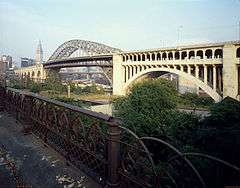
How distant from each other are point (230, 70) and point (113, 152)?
33143 millimetres

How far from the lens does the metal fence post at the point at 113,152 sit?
12.2 ft

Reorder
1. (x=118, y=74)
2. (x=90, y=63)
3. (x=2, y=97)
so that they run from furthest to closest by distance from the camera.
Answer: (x=90, y=63)
(x=118, y=74)
(x=2, y=97)

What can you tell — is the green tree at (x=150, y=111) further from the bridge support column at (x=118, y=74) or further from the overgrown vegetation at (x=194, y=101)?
the bridge support column at (x=118, y=74)

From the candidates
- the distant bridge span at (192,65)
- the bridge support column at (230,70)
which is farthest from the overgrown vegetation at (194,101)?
the bridge support column at (230,70)

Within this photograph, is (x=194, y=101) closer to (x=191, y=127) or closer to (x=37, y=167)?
(x=191, y=127)

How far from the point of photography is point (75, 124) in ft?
16.4

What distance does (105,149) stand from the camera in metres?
4.00

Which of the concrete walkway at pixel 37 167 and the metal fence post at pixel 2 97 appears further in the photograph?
the metal fence post at pixel 2 97

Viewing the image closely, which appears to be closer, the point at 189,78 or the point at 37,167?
the point at 37,167

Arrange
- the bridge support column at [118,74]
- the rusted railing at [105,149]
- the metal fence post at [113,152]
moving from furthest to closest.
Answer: the bridge support column at [118,74], the metal fence post at [113,152], the rusted railing at [105,149]

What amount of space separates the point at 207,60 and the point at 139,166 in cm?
3506

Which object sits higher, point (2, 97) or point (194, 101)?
point (2, 97)

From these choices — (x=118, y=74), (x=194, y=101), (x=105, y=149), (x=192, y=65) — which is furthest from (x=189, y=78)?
(x=105, y=149)

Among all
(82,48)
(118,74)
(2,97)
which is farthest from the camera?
(82,48)
